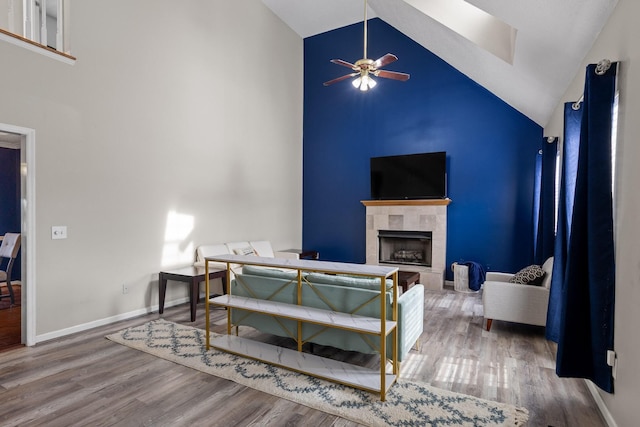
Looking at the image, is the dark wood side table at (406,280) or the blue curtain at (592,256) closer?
the blue curtain at (592,256)

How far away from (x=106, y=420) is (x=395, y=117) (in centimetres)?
629

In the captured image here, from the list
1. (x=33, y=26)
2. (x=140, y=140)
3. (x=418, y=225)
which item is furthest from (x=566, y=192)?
(x=33, y=26)

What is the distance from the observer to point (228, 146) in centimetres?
589

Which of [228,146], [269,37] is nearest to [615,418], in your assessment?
[228,146]

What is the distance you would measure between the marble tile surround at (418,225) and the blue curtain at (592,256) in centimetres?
375

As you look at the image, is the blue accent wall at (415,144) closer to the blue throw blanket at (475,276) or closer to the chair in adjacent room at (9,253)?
the blue throw blanket at (475,276)

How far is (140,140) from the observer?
452cm

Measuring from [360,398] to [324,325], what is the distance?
1.92 feet

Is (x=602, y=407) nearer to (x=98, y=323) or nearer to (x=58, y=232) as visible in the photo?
(x=98, y=323)

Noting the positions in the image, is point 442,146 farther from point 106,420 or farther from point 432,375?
point 106,420

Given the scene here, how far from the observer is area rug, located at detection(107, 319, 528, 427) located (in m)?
2.25

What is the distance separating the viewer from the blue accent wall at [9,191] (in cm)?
608

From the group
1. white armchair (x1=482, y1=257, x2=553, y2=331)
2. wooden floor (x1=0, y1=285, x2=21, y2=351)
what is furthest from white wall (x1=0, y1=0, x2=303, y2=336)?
white armchair (x1=482, y1=257, x2=553, y2=331)

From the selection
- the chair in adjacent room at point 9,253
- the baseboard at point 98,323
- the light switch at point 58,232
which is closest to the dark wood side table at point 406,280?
the baseboard at point 98,323
